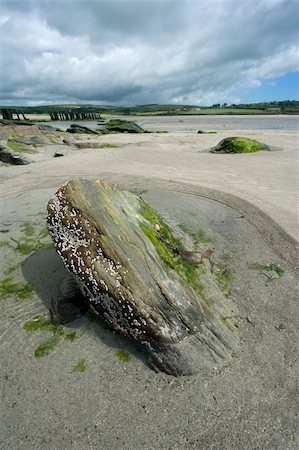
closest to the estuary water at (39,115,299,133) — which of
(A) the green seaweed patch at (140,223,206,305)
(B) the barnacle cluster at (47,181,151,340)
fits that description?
(A) the green seaweed patch at (140,223,206,305)

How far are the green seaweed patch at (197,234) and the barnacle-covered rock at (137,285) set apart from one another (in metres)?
1.96

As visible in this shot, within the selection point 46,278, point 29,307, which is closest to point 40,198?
point 46,278

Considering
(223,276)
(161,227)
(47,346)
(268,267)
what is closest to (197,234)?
(161,227)

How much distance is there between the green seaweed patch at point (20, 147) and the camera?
63.9ft

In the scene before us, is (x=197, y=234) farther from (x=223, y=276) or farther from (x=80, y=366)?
(x=80, y=366)

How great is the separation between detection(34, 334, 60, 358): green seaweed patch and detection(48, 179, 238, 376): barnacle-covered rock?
746 millimetres

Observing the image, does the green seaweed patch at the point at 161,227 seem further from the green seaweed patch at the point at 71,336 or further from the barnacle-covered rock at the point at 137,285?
the green seaweed patch at the point at 71,336

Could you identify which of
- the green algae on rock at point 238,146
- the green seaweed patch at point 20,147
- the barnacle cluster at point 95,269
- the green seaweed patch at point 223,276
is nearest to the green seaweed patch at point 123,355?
the barnacle cluster at point 95,269

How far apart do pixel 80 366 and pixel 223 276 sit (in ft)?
9.75

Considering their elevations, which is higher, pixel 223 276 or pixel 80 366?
pixel 223 276

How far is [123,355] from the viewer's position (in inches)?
181

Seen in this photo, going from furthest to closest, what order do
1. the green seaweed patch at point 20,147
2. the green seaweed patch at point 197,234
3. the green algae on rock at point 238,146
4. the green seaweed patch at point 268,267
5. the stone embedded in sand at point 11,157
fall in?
the green seaweed patch at point 20,147 < the green algae on rock at point 238,146 < the stone embedded in sand at point 11,157 < the green seaweed patch at point 197,234 < the green seaweed patch at point 268,267

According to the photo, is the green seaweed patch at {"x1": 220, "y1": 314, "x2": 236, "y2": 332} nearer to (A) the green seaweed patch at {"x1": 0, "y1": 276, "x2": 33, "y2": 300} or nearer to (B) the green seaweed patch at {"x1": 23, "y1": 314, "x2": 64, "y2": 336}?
(B) the green seaweed patch at {"x1": 23, "y1": 314, "x2": 64, "y2": 336}

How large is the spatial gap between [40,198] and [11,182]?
122 inches
